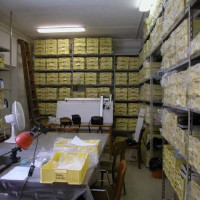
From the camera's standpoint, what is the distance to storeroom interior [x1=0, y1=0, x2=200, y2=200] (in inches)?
71.1

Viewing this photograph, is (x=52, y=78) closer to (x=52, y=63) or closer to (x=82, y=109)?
(x=52, y=63)

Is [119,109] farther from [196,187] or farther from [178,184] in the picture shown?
[196,187]

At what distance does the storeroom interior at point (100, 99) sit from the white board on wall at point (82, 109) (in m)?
0.03

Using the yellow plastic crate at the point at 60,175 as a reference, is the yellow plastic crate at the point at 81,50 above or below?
above

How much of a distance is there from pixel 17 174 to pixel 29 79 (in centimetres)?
471

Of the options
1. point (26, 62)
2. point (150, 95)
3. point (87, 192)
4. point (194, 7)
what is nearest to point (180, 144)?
point (87, 192)

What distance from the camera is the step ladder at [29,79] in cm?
601

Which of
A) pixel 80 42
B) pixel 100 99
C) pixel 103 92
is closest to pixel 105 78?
pixel 103 92

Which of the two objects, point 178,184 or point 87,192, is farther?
point 178,184

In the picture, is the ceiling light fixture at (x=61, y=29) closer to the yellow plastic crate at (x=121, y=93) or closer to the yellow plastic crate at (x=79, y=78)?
the yellow plastic crate at (x=79, y=78)

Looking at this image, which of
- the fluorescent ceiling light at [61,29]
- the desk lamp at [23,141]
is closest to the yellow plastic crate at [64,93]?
the fluorescent ceiling light at [61,29]

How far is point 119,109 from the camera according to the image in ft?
20.6

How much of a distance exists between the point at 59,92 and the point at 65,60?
0.97m

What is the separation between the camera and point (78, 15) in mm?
4867
